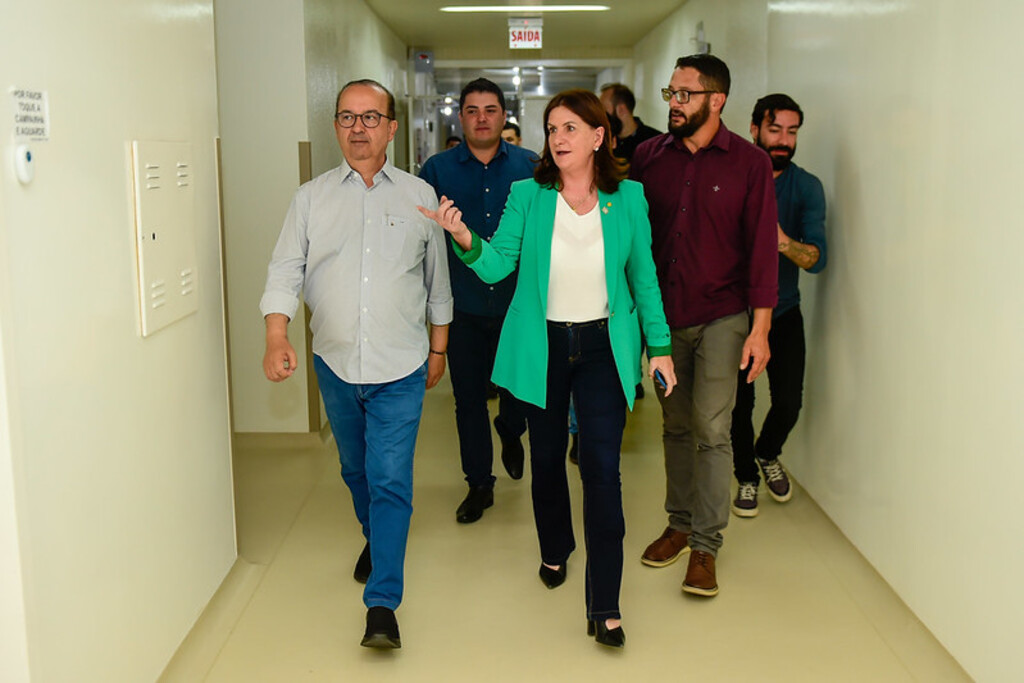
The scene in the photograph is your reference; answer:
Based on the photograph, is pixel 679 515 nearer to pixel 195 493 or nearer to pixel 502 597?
pixel 502 597

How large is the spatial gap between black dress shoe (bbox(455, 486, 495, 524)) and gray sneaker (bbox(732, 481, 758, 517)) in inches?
40.4

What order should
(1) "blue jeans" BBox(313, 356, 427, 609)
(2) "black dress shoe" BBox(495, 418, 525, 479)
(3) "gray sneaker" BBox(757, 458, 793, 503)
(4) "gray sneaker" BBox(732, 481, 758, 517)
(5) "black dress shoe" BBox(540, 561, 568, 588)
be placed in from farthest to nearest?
(2) "black dress shoe" BBox(495, 418, 525, 479) → (3) "gray sneaker" BBox(757, 458, 793, 503) → (4) "gray sneaker" BBox(732, 481, 758, 517) → (5) "black dress shoe" BBox(540, 561, 568, 588) → (1) "blue jeans" BBox(313, 356, 427, 609)

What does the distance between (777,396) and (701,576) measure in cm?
103

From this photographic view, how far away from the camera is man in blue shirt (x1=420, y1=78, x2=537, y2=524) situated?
4227 millimetres

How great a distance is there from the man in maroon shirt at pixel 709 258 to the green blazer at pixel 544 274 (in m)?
0.33

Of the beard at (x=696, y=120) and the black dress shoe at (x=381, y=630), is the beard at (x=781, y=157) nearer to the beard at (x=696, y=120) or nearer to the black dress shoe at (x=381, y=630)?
the beard at (x=696, y=120)

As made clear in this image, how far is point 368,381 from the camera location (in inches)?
126

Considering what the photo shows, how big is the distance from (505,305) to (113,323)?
1912mm

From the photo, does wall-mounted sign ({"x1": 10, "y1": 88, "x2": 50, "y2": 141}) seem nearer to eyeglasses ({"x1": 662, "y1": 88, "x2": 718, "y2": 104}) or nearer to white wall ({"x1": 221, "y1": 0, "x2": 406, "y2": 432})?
eyeglasses ({"x1": 662, "y1": 88, "x2": 718, "y2": 104})

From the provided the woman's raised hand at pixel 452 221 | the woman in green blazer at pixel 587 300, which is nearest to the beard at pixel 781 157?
the woman in green blazer at pixel 587 300

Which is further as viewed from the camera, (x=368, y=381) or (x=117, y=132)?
(x=368, y=381)

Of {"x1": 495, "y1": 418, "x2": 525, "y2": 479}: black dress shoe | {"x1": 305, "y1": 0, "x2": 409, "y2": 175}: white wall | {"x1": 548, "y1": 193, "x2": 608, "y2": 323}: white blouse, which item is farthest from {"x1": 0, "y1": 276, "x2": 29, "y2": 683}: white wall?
{"x1": 305, "y1": 0, "x2": 409, "y2": 175}: white wall

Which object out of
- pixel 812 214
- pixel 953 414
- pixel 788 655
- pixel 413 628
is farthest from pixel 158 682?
pixel 812 214

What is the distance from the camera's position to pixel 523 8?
8.36 metres
